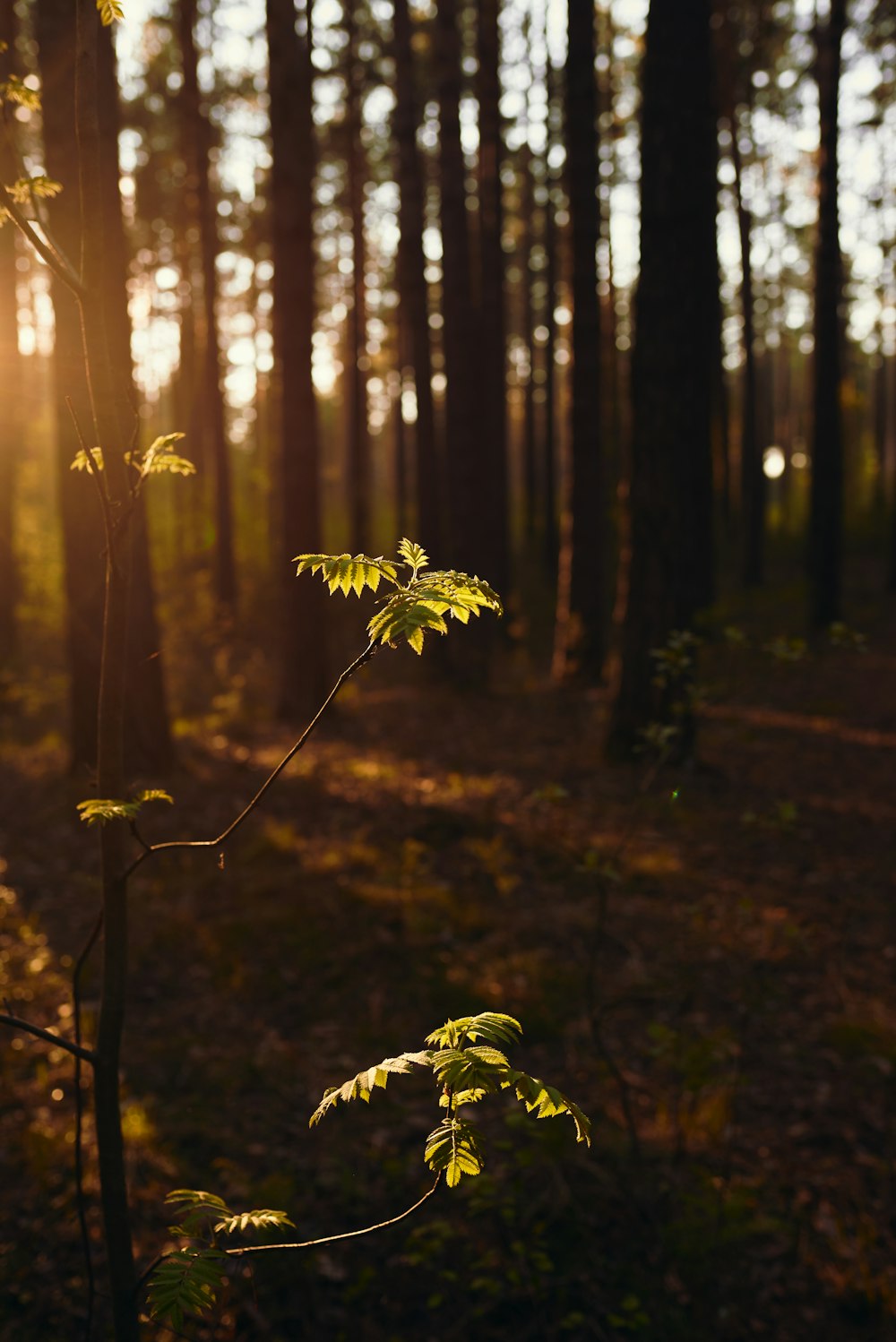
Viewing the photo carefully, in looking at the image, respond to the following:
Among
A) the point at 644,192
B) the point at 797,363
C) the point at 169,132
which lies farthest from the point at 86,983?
the point at 797,363

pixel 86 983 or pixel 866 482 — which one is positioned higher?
pixel 866 482

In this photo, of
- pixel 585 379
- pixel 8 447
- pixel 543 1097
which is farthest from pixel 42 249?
pixel 8 447

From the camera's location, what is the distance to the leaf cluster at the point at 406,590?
1765 millimetres

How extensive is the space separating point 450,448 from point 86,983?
27.7 feet

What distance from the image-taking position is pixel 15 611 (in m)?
16.8

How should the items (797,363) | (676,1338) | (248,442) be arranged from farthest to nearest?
(797,363) → (248,442) → (676,1338)

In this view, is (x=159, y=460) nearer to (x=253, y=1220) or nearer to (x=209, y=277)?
(x=253, y=1220)

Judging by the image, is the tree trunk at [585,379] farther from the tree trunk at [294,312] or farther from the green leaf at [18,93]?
the green leaf at [18,93]

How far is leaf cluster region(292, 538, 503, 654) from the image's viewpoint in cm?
176

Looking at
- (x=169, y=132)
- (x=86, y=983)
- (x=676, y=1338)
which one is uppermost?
(x=169, y=132)

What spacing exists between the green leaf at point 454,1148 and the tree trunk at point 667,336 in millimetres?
6697

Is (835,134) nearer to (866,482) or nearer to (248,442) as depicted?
(866,482)

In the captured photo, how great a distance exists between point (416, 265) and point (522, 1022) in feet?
38.6

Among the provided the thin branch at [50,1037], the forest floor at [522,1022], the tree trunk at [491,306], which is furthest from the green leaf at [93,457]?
the tree trunk at [491,306]
